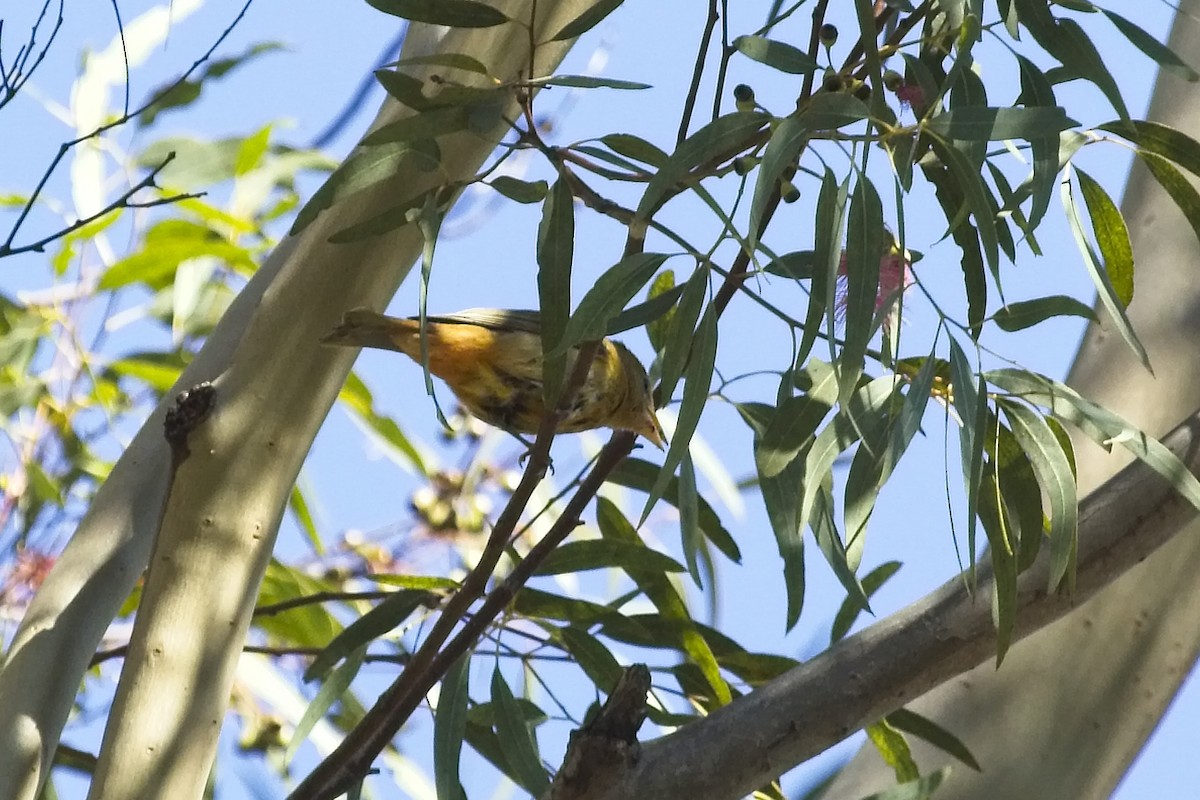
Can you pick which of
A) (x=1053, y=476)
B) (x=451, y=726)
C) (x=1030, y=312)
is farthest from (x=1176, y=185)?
(x=451, y=726)

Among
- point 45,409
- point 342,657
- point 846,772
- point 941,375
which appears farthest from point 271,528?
point 45,409

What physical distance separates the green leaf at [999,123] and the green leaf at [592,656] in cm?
82

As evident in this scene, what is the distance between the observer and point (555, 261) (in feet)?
4.52

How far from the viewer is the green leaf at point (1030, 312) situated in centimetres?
149

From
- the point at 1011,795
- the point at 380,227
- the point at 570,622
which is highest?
the point at 380,227

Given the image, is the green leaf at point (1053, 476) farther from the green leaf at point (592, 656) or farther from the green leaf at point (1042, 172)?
the green leaf at point (592, 656)

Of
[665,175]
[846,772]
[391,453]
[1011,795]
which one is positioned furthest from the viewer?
[391,453]

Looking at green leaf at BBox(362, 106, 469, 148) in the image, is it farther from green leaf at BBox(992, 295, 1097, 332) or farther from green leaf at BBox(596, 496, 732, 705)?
green leaf at BBox(596, 496, 732, 705)

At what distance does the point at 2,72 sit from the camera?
162 cm

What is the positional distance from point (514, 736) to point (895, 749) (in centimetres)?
46

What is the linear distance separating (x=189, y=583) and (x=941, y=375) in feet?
2.60

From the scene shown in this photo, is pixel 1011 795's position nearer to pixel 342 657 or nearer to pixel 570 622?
pixel 570 622

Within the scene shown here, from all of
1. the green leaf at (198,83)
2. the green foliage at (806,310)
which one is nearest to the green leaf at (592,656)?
the green foliage at (806,310)

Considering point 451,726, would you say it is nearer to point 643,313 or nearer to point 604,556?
point 604,556
